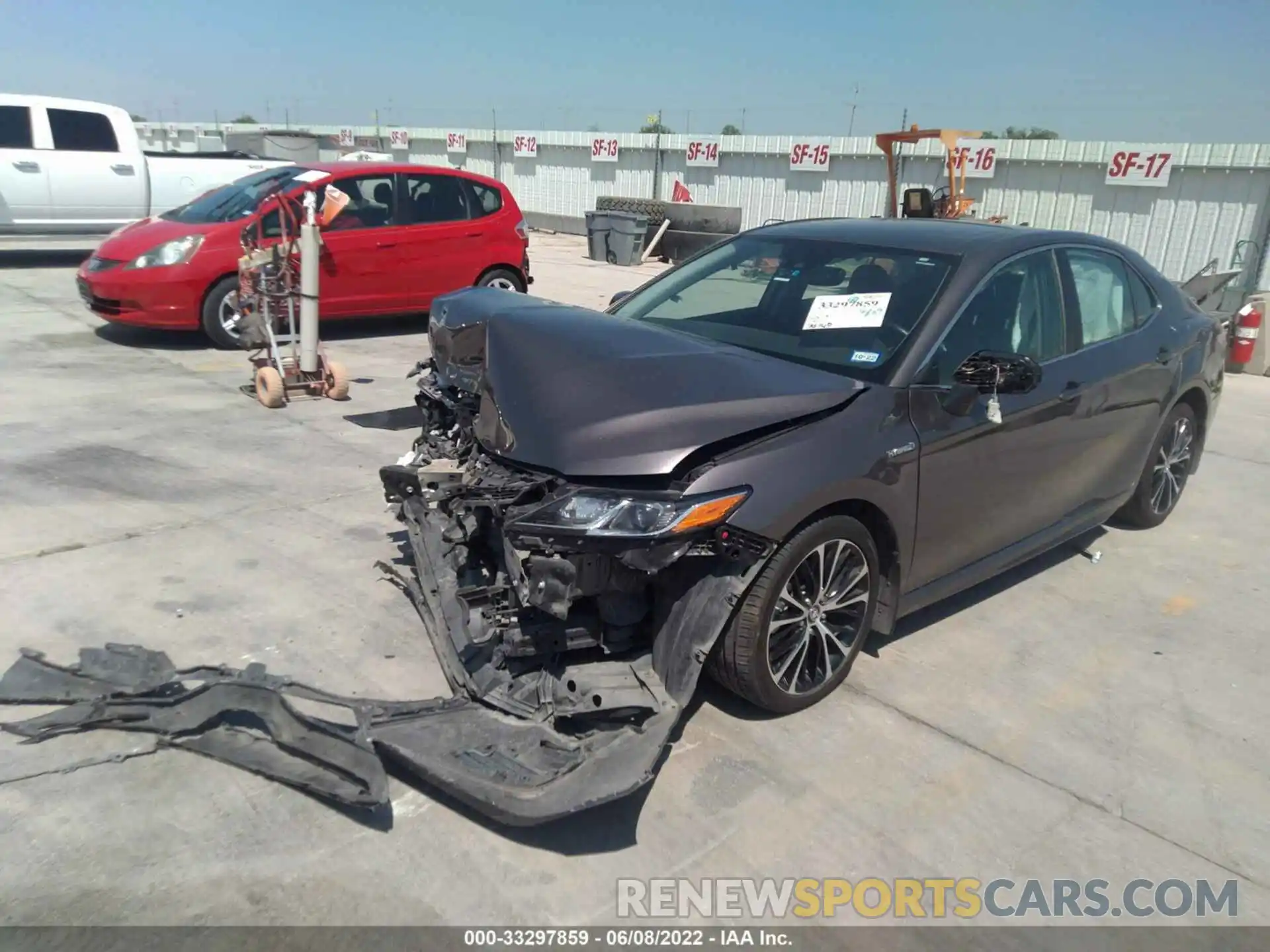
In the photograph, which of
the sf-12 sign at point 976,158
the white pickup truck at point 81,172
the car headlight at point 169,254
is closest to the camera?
the car headlight at point 169,254

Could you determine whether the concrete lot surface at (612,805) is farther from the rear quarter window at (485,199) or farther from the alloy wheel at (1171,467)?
the rear quarter window at (485,199)

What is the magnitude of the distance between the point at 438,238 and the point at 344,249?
1075mm

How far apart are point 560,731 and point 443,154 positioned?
27.6 m

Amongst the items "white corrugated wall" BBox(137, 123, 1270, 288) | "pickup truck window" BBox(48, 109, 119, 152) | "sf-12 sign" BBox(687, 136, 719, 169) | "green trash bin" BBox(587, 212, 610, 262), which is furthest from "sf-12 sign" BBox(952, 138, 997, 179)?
"pickup truck window" BBox(48, 109, 119, 152)

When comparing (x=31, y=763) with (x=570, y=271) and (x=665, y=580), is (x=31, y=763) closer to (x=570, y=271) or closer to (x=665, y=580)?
(x=665, y=580)

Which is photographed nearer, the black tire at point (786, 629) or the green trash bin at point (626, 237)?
the black tire at point (786, 629)

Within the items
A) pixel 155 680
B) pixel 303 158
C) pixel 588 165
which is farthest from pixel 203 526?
pixel 303 158

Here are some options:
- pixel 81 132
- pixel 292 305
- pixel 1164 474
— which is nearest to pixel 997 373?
pixel 1164 474

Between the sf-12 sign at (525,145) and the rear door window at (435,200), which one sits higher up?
the sf-12 sign at (525,145)

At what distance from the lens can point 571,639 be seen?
319 centimetres

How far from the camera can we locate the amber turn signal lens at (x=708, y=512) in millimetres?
2945

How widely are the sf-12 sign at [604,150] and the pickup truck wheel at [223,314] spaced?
15496mm

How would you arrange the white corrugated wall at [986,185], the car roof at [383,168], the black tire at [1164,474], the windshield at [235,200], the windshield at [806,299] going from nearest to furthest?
the windshield at [806,299], the black tire at [1164,474], the windshield at [235,200], the car roof at [383,168], the white corrugated wall at [986,185]

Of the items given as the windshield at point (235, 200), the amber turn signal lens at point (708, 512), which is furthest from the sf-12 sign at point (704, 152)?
the amber turn signal lens at point (708, 512)
